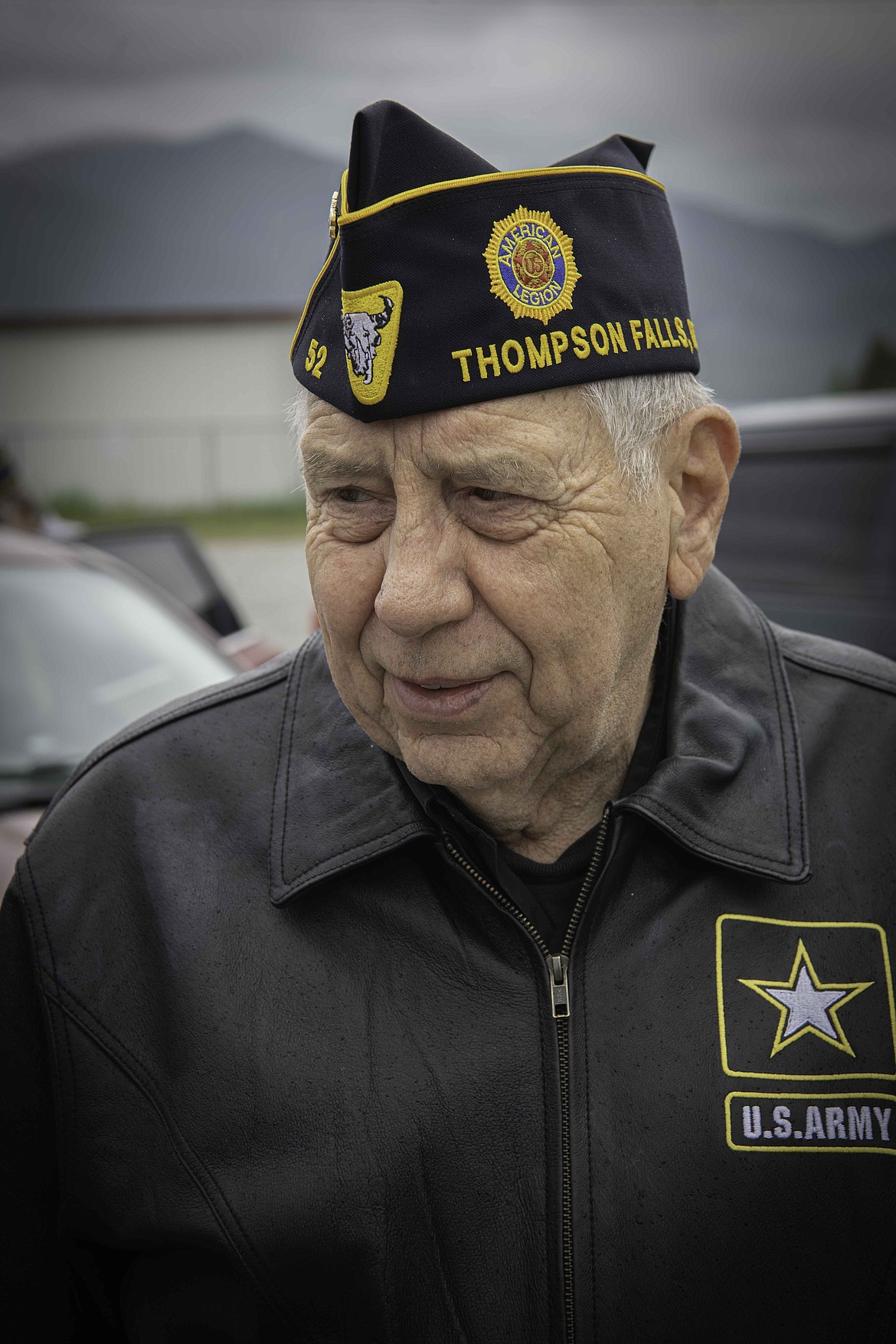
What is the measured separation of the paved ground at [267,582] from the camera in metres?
17.0

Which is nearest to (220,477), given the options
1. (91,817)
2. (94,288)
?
(94,288)

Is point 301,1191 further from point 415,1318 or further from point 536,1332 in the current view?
point 536,1332

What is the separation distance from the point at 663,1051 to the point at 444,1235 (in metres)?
0.32

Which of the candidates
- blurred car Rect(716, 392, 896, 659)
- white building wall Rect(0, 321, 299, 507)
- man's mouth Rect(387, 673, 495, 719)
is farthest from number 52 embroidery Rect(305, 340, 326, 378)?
white building wall Rect(0, 321, 299, 507)

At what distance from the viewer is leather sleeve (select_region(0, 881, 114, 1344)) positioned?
1418mm

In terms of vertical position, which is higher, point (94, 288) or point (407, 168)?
point (94, 288)

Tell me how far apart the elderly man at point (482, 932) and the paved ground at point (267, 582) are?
521 inches

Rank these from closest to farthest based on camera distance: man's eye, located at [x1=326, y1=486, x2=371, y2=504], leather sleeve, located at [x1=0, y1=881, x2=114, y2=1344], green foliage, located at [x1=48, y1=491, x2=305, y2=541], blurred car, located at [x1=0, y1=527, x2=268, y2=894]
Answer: man's eye, located at [x1=326, y1=486, x2=371, y2=504]
leather sleeve, located at [x1=0, y1=881, x2=114, y2=1344]
blurred car, located at [x1=0, y1=527, x2=268, y2=894]
green foliage, located at [x1=48, y1=491, x2=305, y2=541]

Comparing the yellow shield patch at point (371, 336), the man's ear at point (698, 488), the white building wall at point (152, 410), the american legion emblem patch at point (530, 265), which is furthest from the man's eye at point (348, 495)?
the white building wall at point (152, 410)

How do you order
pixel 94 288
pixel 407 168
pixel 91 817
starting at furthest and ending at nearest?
pixel 94 288 → pixel 91 817 → pixel 407 168

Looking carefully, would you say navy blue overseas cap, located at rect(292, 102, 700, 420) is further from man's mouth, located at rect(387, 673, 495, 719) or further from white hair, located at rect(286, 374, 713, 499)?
man's mouth, located at rect(387, 673, 495, 719)

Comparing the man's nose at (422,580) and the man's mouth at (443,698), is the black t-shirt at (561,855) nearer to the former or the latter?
the man's mouth at (443,698)

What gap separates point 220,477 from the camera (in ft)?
97.9

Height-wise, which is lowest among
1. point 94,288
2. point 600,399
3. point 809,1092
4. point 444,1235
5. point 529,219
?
point 444,1235
